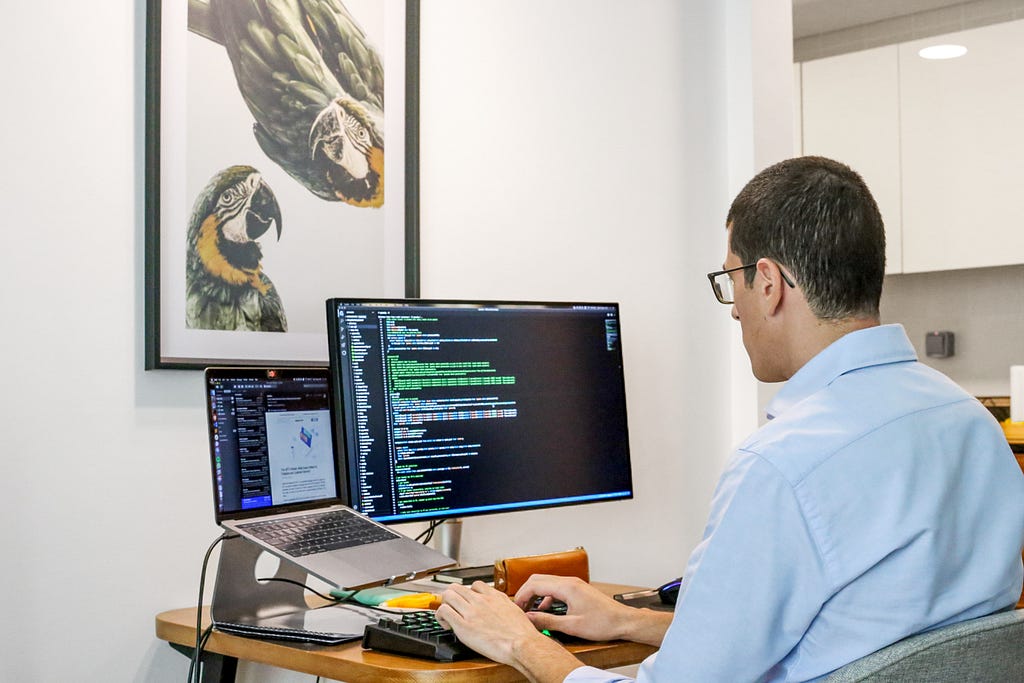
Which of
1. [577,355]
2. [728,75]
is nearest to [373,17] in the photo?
[577,355]

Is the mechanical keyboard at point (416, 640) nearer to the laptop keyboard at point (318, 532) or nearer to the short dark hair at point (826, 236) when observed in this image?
the laptop keyboard at point (318, 532)

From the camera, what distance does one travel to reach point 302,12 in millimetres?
2004

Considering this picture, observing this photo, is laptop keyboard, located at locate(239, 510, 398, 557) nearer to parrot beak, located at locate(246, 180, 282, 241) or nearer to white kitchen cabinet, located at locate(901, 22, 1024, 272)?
parrot beak, located at locate(246, 180, 282, 241)

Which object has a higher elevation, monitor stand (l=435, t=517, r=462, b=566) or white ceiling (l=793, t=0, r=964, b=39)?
white ceiling (l=793, t=0, r=964, b=39)

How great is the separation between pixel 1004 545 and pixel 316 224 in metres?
1.31

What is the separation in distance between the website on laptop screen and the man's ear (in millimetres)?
816

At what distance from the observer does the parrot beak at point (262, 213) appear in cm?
191

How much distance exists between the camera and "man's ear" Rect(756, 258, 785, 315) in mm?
1271

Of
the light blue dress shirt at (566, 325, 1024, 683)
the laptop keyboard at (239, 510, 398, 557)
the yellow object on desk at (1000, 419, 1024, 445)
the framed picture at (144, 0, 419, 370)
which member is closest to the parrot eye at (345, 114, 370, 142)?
the framed picture at (144, 0, 419, 370)

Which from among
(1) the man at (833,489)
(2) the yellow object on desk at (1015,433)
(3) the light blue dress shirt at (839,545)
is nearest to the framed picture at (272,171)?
(1) the man at (833,489)

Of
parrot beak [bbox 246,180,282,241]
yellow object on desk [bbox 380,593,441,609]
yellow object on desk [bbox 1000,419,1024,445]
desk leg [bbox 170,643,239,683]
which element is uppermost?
parrot beak [bbox 246,180,282,241]

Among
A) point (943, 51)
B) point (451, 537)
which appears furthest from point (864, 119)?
point (451, 537)

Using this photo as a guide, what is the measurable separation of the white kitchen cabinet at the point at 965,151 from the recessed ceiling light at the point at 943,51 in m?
0.02

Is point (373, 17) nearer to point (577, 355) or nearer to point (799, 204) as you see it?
point (577, 355)
